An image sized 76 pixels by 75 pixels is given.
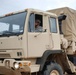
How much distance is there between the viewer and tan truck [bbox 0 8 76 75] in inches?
257

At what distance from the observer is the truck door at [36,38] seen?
6.69 metres

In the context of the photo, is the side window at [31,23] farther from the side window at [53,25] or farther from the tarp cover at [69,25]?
the tarp cover at [69,25]

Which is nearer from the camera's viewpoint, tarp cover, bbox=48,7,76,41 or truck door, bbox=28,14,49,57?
truck door, bbox=28,14,49,57

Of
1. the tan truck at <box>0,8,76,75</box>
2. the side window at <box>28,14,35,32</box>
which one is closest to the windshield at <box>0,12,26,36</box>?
the tan truck at <box>0,8,76,75</box>

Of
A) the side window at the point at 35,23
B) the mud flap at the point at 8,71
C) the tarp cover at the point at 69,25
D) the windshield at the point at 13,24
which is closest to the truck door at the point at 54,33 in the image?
the side window at the point at 35,23

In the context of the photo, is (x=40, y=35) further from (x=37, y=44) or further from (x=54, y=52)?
(x=54, y=52)

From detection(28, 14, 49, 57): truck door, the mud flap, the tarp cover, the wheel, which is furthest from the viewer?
the tarp cover

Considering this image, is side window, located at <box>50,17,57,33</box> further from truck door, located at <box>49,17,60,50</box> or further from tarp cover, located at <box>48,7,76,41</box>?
tarp cover, located at <box>48,7,76,41</box>

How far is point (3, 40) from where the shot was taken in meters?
7.07

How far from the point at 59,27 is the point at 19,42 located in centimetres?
236

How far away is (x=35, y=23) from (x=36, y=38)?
0.52 meters

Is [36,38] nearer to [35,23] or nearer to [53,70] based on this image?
[35,23]

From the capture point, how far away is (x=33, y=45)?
22.2ft

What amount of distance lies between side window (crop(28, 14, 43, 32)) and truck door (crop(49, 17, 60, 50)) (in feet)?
1.87
